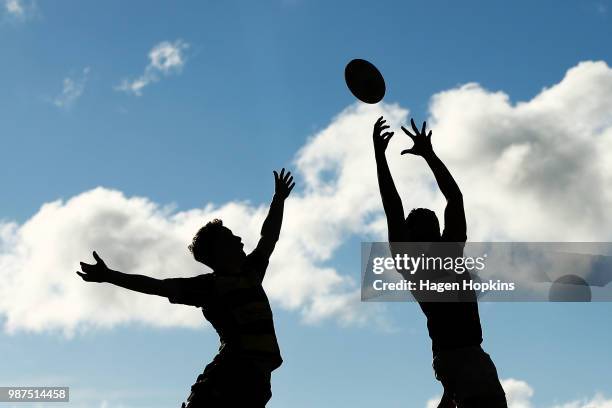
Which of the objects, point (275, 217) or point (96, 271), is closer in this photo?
point (96, 271)

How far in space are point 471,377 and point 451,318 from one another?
51 centimetres

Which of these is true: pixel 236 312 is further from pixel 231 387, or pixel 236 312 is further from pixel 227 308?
pixel 231 387

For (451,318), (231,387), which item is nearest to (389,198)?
(451,318)

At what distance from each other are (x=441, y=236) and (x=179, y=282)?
2.38 metres

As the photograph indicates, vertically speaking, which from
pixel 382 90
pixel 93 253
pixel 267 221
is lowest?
pixel 93 253

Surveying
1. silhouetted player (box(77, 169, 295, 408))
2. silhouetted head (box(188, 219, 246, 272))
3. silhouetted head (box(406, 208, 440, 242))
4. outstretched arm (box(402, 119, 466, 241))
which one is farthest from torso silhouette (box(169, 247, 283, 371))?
outstretched arm (box(402, 119, 466, 241))

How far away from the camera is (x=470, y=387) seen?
622 cm

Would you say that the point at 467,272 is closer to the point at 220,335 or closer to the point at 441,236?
the point at 441,236

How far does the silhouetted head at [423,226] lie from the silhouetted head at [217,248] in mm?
1708

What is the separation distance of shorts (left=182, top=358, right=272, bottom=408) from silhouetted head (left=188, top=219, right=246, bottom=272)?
98 centimetres

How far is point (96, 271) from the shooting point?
20.6 ft

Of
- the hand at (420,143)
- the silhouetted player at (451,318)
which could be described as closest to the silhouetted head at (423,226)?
the silhouetted player at (451,318)

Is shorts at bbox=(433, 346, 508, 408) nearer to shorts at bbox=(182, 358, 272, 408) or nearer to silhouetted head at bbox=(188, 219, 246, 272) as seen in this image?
shorts at bbox=(182, 358, 272, 408)

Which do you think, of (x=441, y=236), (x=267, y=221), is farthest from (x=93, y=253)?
(x=441, y=236)
